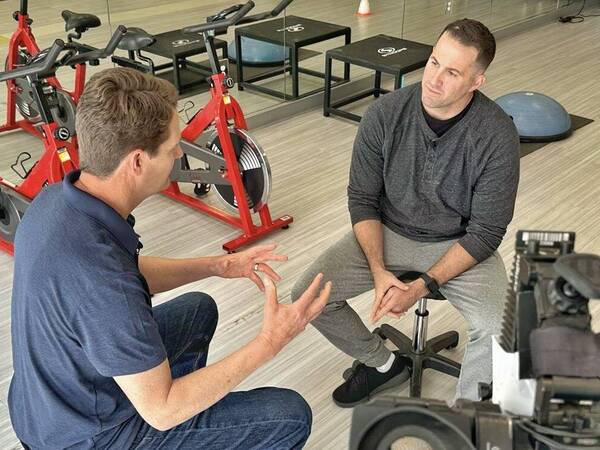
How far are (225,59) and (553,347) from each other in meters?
4.81

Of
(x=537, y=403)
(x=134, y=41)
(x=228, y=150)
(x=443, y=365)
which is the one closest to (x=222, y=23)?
(x=134, y=41)

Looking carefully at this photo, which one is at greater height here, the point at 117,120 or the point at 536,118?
the point at 117,120

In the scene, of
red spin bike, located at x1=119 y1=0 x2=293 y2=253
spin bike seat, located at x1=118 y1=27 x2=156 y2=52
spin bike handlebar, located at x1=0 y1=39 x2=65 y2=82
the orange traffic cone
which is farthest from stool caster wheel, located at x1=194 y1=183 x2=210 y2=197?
the orange traffic cone

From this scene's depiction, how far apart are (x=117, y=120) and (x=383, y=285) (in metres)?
1.05

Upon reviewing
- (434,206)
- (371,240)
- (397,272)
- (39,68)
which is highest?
(39,68)

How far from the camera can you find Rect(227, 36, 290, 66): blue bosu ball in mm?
5195

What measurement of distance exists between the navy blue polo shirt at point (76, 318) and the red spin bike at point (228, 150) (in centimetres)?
171

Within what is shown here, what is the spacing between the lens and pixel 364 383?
92.4 inches

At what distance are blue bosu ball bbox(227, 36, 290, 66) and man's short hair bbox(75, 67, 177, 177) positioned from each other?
387cm

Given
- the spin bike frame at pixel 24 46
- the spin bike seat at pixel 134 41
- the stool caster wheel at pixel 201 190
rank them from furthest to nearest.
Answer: the spin bike frame at pixel 24 46
the stool caster wheel at pixel 201 190
the spin bike seat at pixel 134 41

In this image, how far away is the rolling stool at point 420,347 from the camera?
7.63 feet

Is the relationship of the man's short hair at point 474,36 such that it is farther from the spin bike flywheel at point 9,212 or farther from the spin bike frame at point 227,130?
the spin bike flywheel at point 9,212

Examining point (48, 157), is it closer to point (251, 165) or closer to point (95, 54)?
point (95, 54)

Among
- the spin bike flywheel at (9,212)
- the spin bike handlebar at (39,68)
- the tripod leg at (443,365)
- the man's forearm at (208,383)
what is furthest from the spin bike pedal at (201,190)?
the man's forearm at (208,383)
